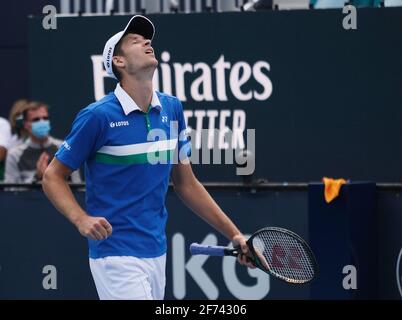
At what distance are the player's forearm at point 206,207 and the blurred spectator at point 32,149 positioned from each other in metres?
3.54

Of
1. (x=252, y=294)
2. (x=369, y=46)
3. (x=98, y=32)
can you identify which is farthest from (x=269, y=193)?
(x=98, y=32)

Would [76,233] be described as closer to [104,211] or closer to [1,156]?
[1,156]

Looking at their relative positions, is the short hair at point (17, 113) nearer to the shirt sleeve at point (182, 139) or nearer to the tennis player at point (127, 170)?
the shirt sleeve at point (182, 139)

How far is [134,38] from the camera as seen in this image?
5938 mm

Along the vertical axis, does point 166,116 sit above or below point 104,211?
above

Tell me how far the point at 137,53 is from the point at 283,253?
1184 mm

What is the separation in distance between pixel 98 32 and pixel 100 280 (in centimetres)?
414

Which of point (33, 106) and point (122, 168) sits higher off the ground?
point (33, 106)

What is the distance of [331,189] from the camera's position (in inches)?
314

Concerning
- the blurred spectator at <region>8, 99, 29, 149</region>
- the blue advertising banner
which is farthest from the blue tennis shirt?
the blurred spectator at <region>8, 99, 29, 149</region>

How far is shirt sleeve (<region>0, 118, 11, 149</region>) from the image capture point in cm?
1026

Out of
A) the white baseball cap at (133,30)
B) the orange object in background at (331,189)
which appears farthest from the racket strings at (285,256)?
the orange object in background at (331,189)

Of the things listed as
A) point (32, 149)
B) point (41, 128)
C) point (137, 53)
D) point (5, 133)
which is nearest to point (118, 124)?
point (137, 53)

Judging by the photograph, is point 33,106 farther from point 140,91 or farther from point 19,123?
point 140,91
